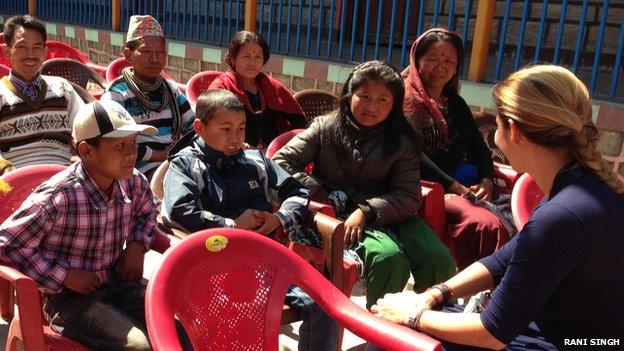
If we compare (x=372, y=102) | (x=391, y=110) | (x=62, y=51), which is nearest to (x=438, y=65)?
(x=391, y=110)

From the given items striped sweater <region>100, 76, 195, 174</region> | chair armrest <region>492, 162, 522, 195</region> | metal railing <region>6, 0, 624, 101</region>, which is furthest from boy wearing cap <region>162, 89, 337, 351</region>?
metal railing <region>6, 0, 624, 101</region>

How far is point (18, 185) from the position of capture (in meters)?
2.35

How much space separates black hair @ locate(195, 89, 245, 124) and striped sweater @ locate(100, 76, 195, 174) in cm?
94

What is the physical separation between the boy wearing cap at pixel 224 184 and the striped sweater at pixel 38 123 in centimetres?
81

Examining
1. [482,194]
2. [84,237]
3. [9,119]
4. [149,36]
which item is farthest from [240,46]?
[84,237]

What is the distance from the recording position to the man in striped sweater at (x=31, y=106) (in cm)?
312

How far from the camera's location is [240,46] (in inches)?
159

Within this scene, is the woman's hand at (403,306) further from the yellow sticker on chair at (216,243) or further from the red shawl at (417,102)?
the red shawl at (417,102)

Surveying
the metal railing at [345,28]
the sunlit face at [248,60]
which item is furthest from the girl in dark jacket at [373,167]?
the metal railing at [345,28]

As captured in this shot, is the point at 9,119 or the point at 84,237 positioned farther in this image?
the point at 9,119

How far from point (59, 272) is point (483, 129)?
119 inches

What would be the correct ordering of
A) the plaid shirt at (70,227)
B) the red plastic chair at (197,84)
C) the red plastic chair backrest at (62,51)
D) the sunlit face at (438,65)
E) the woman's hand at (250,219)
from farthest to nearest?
the red plastic chair backrest at (62,51) → the red plastic chair at (197,84) → the sunlit face at (438,65) → the woman's hand at (250,219) → the plaid shirt at (70,227)

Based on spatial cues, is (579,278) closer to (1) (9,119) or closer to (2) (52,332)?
(2) (52,332)

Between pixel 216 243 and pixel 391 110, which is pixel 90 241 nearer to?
pixel 216 243
